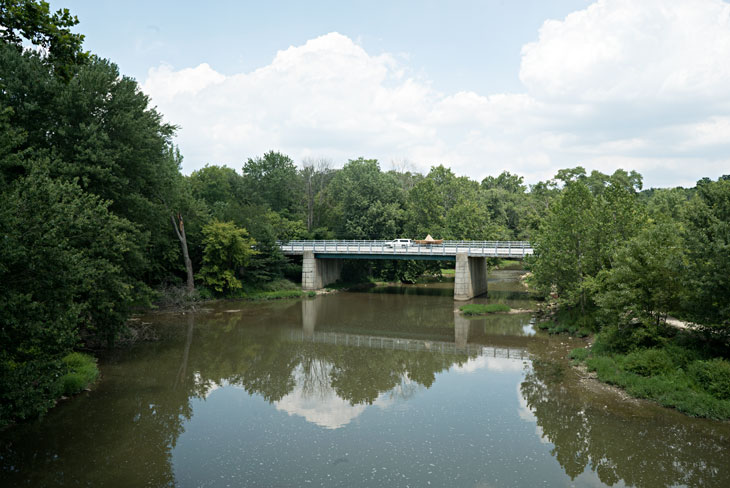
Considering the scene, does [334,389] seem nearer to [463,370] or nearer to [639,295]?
[463,370]

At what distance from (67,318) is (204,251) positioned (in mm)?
30701

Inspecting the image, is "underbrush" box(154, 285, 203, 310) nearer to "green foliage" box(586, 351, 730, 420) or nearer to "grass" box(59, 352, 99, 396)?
"grass" box(59, 352, 99, 396)

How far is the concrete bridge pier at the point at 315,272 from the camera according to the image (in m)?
50.3

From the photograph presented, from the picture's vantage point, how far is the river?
12328mm

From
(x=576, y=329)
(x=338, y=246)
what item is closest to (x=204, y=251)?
(x=338, y=246)

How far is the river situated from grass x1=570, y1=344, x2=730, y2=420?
1.98ft

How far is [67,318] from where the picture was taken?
41.7 feet

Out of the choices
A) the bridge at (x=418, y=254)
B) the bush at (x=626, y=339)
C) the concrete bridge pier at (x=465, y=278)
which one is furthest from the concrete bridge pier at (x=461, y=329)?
the bush at (x=626, y=339)

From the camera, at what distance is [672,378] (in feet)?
57.5

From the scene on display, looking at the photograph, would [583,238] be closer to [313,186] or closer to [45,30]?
[45,30]

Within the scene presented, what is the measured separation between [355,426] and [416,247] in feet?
110

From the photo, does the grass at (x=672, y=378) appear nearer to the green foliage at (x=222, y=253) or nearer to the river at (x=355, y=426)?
the river at (x=355, y=426)

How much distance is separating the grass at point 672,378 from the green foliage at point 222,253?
30428 millimetres

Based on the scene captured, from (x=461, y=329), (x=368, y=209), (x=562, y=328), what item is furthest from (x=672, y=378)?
(x=368, y=209)
